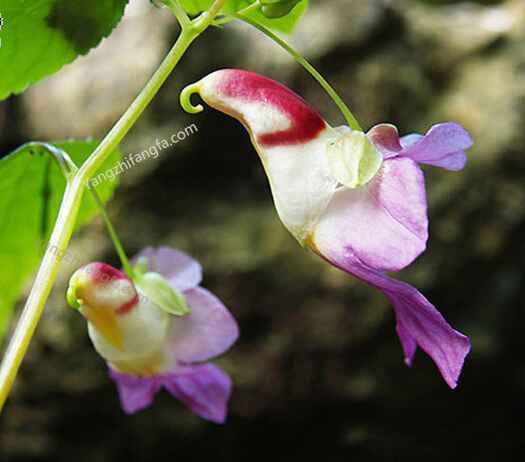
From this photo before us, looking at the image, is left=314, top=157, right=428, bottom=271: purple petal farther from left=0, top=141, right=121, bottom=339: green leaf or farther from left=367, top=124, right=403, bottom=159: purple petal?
left=0, top=141, right=121, bottom=339: green leaf

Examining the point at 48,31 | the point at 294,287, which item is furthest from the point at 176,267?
the point at 294,287

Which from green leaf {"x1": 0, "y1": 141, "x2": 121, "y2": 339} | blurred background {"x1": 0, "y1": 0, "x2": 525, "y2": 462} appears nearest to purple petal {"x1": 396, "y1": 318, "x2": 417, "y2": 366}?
green leaf {"x1": 0, "y1": 141, "x2": 121, "y2": 339}

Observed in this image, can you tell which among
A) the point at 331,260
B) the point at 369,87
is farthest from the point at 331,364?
the point at 331,260

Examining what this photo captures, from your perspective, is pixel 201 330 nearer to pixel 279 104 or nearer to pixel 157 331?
pixel 157 331

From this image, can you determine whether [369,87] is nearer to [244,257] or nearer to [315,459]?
[244,257]

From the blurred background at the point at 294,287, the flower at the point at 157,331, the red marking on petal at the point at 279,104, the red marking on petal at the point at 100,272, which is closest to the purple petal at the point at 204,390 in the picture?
the flower at the point at 157,331

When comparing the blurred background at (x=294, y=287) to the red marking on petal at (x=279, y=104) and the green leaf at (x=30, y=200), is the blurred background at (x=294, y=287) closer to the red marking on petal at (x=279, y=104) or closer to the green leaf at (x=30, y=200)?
the green leaf at (x=30, y=200)
